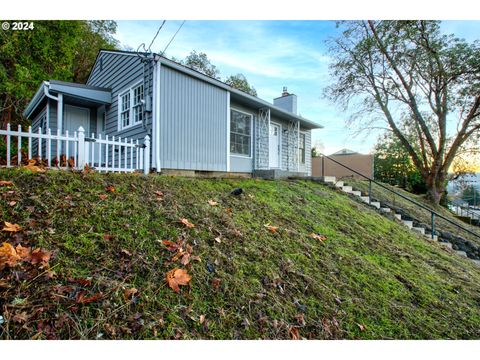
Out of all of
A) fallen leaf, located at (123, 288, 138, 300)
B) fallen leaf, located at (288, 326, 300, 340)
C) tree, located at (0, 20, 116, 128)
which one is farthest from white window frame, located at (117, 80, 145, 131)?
tree, located at (0, 20, 116, 128)

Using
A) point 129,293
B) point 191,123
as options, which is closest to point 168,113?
point 191,123

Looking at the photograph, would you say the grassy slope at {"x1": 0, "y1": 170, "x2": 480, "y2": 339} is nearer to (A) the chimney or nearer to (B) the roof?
(B) the roof

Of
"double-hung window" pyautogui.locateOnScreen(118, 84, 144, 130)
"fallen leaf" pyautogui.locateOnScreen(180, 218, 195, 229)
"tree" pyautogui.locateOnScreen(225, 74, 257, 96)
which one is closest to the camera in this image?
"fallen leaf" pyautogui.locateOnScreen(180, 218, 195, 229)

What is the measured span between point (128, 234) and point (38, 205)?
933 mm

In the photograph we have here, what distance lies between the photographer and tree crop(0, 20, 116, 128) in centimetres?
1080

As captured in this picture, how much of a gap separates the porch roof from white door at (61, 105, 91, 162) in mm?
391

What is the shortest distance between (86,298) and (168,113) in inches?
202

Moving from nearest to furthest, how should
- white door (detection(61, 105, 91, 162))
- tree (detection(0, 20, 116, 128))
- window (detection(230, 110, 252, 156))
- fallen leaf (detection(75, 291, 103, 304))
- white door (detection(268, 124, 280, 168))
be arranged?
fallen leaf (detection(75, 291, 103, 304))
white door (detection(61, 105, 91, 162))
window (detection(230, 110, 252, 156))
white door (detection(268, 124, 280, 168))
tree (detection(0, 20, 116, 128))

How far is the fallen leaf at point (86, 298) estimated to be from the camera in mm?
1666

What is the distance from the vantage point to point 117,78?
750cm

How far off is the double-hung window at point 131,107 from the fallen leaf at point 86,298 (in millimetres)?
5137

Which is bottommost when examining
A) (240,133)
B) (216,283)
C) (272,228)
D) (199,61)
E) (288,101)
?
(216,283)

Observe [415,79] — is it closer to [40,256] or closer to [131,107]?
[131,107]
